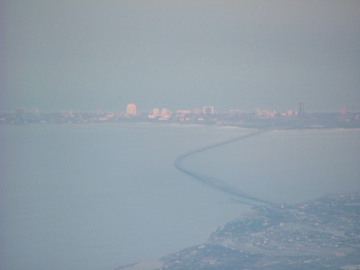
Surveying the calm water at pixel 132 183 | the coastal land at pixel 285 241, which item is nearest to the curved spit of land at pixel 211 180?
the calm water at pixel 132 183

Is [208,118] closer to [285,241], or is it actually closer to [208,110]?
[208,110]

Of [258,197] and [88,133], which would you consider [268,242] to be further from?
[88,133]

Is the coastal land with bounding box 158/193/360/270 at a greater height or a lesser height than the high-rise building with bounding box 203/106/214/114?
lesser

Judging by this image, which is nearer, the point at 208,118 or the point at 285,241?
the point at 285,241

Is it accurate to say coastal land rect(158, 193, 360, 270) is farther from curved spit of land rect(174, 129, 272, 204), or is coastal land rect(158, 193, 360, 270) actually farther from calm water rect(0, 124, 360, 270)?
curved spit of land rect(174, 129, 272, 204)

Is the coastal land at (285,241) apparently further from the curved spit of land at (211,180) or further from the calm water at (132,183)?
the curved spit of land at (211,180)

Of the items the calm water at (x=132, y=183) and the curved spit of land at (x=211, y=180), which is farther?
the curved spit of land at (x=211, y=180)

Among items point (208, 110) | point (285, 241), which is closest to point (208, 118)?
point (208, 110)

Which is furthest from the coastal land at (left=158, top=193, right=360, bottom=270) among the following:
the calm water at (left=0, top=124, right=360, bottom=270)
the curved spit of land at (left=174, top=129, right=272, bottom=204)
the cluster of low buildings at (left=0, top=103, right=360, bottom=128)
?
the cluster of low buildings at (left=0, top=103, right=360, bottom=128)
